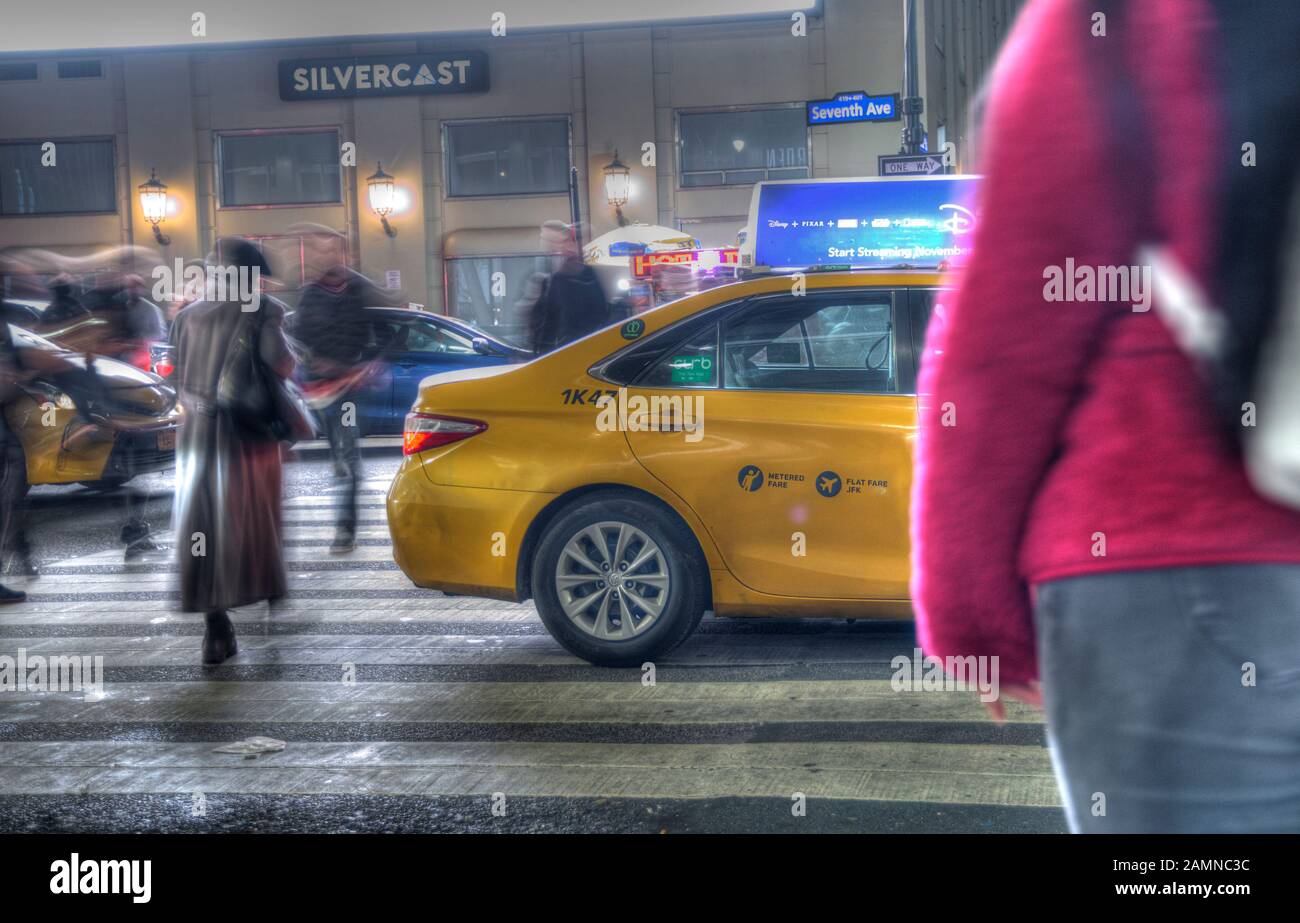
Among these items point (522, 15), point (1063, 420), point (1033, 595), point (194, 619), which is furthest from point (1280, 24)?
point (522, 15)

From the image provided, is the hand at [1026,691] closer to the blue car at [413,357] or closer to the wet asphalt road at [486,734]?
the wet asphalt road at [486,734]

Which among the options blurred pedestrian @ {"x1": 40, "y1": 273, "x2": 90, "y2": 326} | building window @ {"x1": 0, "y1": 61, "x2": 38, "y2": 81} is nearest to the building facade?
building window @ {"x1": 0, "y1": 61, "x2": 38, "y2": 81}

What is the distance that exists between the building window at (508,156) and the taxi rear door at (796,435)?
22.4 m

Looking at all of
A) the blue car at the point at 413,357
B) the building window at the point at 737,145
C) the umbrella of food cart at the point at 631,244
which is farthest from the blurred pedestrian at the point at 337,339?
the building window at the point at 737,145

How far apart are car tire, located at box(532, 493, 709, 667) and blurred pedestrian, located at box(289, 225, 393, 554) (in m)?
3.94

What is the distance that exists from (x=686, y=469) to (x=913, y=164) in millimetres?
11118

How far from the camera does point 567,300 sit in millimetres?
11078

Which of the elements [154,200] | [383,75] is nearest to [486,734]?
[383,75]

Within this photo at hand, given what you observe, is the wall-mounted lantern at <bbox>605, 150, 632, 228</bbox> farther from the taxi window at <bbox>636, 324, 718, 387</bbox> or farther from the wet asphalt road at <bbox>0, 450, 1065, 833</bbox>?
the taxi window at <bbox>636, 324, 718, 387</bbox>

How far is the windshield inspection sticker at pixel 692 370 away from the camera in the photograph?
6.38 metres

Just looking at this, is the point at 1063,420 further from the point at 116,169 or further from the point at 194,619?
the point at 116,169

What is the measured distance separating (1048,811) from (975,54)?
143 feet

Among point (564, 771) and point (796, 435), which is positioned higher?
point (796, 435)

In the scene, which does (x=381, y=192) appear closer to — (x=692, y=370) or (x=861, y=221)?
(x=861, y=221)
